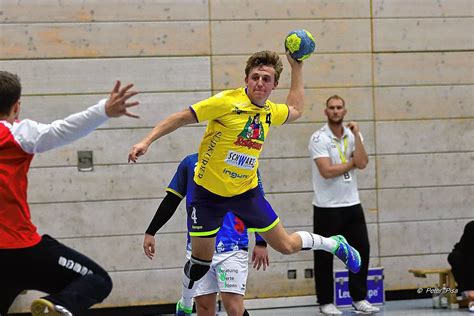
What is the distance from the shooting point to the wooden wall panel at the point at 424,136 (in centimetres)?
1119

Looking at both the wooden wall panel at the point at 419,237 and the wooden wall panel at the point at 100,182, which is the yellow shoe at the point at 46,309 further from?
the wooden wall panel at the point at 419,237

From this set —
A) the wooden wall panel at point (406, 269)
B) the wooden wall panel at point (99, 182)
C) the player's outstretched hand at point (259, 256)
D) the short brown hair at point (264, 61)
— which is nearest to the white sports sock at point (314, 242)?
the player's outstretched hand at point (259, 256)

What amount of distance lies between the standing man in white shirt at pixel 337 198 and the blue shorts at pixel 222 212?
3244 millimetres

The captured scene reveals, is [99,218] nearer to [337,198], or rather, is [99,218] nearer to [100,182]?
[100,182]

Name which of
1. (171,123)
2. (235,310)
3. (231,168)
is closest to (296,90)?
(231,168)

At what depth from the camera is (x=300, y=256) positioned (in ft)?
35.9

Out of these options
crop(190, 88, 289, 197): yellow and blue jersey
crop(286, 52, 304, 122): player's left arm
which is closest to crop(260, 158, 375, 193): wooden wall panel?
crop(286, 52, 304, 122): player's left arm

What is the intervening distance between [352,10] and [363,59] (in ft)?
2.07

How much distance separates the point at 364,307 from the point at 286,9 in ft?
12.3

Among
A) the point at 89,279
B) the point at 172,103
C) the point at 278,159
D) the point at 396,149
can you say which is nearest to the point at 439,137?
the point at 396,149

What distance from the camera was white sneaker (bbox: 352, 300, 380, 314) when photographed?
995cm

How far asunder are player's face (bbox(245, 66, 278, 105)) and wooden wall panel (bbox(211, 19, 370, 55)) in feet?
13.0

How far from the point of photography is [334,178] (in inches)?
393

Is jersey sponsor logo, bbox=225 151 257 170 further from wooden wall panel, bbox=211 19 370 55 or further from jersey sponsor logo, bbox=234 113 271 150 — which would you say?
wooden wall panel, bbox=211 19 370 55
